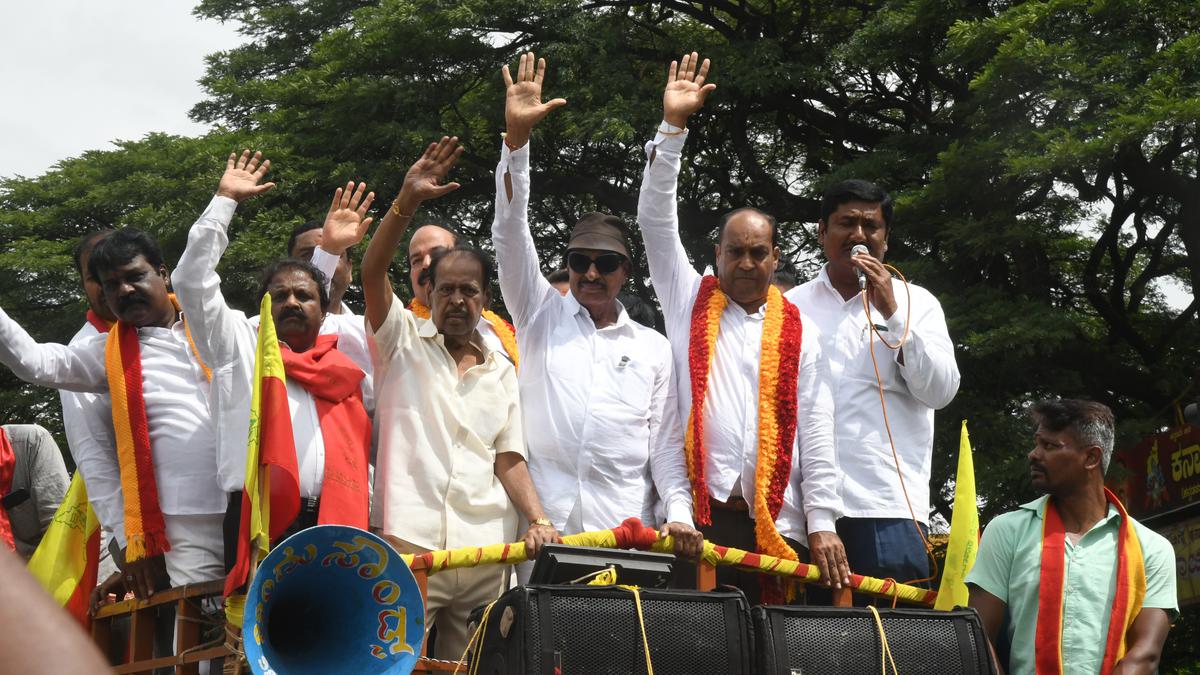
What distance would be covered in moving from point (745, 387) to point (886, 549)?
0.70m

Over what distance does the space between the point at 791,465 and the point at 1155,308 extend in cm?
775

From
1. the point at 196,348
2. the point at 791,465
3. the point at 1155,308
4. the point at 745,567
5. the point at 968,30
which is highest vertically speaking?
the point at 968,30

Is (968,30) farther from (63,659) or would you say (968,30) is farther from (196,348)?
(63,659)

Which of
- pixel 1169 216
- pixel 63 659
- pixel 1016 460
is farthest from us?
pixel 1169 216

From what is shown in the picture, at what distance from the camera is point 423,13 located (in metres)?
11.8

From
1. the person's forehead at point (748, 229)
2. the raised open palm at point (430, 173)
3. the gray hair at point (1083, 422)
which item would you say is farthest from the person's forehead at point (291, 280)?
the gray hair at point (1083, 422)

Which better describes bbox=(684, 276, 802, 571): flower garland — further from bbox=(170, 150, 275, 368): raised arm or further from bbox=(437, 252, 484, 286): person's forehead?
bbox=(170, 150, 275, 368): raised arm

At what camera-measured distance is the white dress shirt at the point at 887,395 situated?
4699mm

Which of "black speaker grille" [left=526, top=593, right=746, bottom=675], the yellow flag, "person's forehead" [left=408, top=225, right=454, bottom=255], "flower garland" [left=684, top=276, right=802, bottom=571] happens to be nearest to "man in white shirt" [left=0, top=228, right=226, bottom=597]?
"person's forehead" [left=408, top=225, right=454, bottom=255]

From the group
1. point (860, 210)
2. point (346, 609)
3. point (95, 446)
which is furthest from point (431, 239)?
point (346, 609)

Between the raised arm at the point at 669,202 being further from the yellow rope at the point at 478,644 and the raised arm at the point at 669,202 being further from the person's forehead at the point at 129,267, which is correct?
the person's forehead at the point at 129,267

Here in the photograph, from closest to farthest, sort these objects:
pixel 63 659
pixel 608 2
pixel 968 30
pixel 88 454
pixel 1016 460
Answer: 1. pixel 63 659
2. pixel 88 454
3. pixel 1016 460
4. pixel 968 30
5. pixel 608 2

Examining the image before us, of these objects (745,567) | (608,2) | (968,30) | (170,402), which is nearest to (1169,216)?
(968,30)

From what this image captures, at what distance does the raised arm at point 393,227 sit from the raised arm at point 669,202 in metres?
0.68
